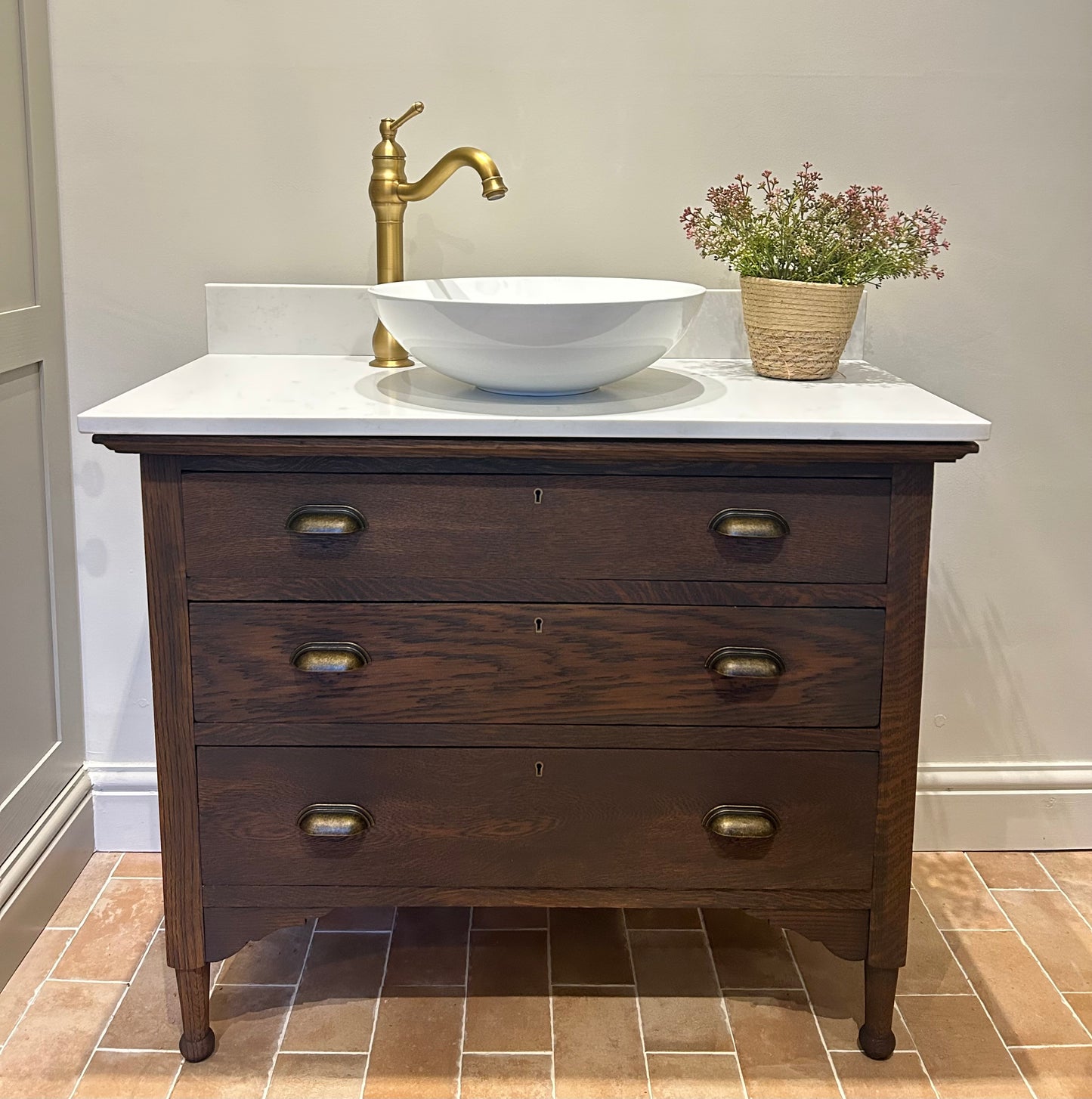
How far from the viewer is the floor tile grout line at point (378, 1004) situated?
1.54 meters

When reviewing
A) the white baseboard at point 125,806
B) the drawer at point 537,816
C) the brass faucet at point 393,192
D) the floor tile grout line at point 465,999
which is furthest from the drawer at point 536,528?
the white baseboard at point 125,806

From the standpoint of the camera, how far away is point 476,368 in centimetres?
143

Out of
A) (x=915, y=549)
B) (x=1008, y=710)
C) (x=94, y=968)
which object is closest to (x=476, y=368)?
(x=915, y=549)

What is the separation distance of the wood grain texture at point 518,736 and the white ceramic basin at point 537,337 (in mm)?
428

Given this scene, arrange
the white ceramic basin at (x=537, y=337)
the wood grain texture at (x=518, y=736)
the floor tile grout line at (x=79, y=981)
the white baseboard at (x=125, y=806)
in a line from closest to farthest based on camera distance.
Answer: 1. the white ceramic basin at (x=537, y=337)
2. the wood grain texture at (x=518, y=736)
3. the floor tile grout line at (x=79, y=981)
4. the white baseboard at (x=125, y=806)

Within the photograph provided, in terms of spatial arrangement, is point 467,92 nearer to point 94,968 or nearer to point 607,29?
point 607,29

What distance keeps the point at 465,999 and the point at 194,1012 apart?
374 mm

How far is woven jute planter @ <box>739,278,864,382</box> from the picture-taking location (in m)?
1.60

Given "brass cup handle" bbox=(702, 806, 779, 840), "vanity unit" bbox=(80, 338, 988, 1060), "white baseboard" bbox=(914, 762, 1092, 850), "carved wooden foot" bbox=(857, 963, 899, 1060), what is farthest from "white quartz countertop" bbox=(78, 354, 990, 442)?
"white baseboard" bbox=(914, 762, 1092, 850)

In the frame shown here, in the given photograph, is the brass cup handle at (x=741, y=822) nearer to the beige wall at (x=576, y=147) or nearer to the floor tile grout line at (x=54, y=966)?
the beige wall at (x=576, y=147)

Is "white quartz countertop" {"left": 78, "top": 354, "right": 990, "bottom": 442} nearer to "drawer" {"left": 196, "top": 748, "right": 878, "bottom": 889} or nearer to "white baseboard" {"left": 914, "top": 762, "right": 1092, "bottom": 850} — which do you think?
"drawer" {"left": 196, "top": 748, "right": 878, "bottom": 889}

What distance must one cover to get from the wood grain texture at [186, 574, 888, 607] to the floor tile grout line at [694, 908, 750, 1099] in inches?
24.7

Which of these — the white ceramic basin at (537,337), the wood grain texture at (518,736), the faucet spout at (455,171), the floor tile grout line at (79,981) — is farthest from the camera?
the floor tile grout line at (79,981)

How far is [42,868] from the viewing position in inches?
73.6
